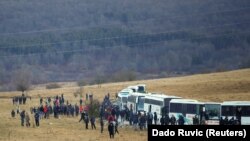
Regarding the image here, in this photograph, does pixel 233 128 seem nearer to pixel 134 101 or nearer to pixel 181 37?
pixel 134 101

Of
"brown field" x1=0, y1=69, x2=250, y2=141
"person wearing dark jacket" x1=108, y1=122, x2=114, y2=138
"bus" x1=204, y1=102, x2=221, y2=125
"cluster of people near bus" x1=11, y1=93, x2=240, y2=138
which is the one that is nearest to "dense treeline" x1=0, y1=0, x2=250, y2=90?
"brown field" x1=0, y1=69, x2=250, y2=141

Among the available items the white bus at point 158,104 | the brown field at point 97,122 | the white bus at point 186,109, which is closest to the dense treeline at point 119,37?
the brown field at point 97,122

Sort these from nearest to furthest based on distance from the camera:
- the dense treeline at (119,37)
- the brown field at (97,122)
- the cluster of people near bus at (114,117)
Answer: the brown field at (97,122)
the cluster of people near bus at (114,117)
the dense treeline at (119,37)

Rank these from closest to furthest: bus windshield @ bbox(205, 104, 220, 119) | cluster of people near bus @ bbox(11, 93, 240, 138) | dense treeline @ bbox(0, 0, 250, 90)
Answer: cluster of people near bus @ bbox(11, 93, 240, 138)
bus windshield @ bbox(205, 104, 220, 119)
dense treeline @ bbox(0, 0, 250, 90)

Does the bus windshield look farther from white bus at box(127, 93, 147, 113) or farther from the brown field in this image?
white bus at box(127, 93, 147, 113)

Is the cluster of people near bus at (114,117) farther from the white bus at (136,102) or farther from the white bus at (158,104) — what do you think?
the white bus at (136,102)

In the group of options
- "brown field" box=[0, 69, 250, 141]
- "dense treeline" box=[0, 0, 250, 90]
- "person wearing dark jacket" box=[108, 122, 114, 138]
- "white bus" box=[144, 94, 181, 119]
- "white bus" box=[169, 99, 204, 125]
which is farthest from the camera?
"dense treeline" box=[0, 0, 250, 90]

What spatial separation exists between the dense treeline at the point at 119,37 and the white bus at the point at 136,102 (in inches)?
3144

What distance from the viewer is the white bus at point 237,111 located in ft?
127

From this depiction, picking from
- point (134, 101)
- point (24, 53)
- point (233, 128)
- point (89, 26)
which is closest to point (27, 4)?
point (89, 26)

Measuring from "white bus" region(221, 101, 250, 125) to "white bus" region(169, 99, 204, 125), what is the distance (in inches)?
63.4

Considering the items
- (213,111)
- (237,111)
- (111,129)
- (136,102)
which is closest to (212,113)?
(213,111)

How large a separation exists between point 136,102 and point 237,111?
1119 centimetres

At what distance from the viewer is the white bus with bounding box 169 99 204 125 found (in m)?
40.3
